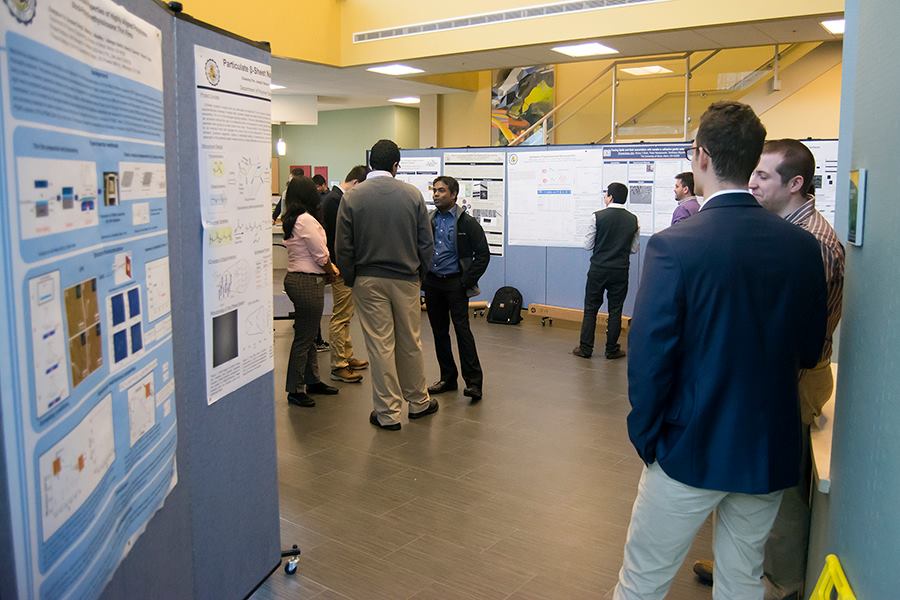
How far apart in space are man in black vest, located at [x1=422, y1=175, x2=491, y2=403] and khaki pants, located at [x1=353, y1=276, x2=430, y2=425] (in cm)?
48

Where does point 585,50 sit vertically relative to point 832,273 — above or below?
above

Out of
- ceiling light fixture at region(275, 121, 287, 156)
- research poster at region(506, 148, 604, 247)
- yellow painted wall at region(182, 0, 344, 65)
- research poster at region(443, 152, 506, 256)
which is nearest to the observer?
yellow painted wall at region(182, 0, 344, 65)

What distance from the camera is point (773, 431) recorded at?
2.03m

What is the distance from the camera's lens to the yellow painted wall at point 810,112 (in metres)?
9.16

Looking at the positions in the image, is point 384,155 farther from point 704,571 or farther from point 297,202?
point 704,571

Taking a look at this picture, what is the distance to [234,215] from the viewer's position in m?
2.61

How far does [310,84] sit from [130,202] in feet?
37.5

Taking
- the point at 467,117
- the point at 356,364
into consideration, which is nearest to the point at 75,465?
the point at 356,364

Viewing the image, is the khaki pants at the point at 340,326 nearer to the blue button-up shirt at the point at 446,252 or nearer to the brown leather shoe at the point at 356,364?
the brown leather shoe at the point at 356,364

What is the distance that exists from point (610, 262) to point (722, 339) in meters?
5.40

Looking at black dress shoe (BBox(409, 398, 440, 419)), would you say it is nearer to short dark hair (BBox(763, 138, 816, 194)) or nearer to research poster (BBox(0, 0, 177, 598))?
short dark hair (BBox(763, 138, 816, 194))

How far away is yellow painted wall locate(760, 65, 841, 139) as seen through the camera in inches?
361

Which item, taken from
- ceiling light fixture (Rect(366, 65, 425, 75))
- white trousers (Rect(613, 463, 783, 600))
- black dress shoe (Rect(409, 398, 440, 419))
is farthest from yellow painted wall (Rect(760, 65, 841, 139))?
white trousers (Rect(613, 463, 783, 600))

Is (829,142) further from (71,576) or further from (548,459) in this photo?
(71,576)
